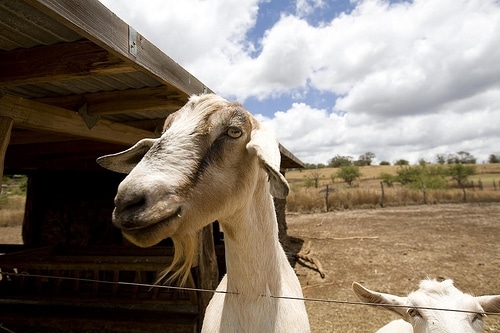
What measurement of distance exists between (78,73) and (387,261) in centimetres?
887

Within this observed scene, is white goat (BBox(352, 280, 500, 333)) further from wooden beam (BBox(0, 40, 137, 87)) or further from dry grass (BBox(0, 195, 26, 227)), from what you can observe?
dry grass (BBox(0, 195, 26, 227))

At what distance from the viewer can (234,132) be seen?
62.3 inches

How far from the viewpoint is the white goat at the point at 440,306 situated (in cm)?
206

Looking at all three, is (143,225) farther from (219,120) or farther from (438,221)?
(438,221)

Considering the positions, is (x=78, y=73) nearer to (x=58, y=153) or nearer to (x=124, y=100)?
(x=124, y=100)

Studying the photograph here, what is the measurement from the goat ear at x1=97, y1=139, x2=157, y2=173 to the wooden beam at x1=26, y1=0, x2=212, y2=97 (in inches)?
25.0

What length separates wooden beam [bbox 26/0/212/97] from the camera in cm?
151

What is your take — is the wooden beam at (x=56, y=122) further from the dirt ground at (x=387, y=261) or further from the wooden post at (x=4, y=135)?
the dirt ground at (x=387, y=261)

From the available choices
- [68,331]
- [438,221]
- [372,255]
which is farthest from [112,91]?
[438,221]

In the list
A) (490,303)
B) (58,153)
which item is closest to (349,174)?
(58,153)

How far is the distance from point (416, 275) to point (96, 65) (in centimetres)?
806

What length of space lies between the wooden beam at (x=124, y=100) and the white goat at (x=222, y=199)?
50.0 inches

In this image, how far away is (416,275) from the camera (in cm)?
730

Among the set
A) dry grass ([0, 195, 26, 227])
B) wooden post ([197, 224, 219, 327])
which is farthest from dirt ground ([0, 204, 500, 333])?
dry grass ([0, 195, 26, 227])
